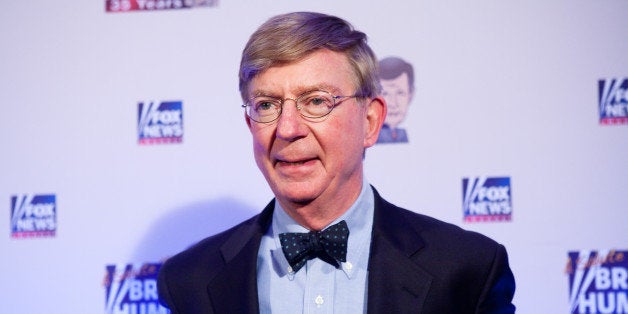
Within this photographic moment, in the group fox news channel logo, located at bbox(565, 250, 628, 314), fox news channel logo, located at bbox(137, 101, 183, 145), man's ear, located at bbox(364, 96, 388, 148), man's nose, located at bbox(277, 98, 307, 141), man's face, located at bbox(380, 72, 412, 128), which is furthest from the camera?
fox news channel logo, located at bbox(137, 101, 183, 145)

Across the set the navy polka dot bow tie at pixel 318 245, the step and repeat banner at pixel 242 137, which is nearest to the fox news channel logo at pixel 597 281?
the step and repeat banner at pixel 242 137

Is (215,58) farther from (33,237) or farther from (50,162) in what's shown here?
(33,237)

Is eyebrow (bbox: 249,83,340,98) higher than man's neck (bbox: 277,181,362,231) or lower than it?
higher

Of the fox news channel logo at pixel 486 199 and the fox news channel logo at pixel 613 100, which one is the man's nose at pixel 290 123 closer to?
the fox news channel logo at pixel 486 199

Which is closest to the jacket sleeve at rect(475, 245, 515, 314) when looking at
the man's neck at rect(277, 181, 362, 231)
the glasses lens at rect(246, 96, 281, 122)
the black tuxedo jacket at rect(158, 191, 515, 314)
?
the black tuxedo jacket at rect(158, 191, 515, 314)

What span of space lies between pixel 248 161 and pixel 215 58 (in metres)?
0.46

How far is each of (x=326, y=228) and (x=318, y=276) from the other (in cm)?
15

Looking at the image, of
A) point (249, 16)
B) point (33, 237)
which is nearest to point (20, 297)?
point (33, 237)

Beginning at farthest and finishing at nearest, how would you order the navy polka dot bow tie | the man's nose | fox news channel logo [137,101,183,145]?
fox news channel logo [137,101,183,145], the navy polka dot bow tie, the man's nose

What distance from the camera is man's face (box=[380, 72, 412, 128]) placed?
2648 mm

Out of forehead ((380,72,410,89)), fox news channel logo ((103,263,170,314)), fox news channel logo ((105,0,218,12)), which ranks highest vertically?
fox news channel logo ((105,0,218,12))

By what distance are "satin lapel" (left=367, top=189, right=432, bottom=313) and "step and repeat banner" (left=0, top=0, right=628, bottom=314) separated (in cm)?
65

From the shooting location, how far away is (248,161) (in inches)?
107

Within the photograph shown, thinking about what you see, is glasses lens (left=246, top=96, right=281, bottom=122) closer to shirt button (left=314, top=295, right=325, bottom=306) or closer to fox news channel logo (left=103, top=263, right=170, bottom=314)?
shirt button (left=314, top=295, right=325, bottom=306)
